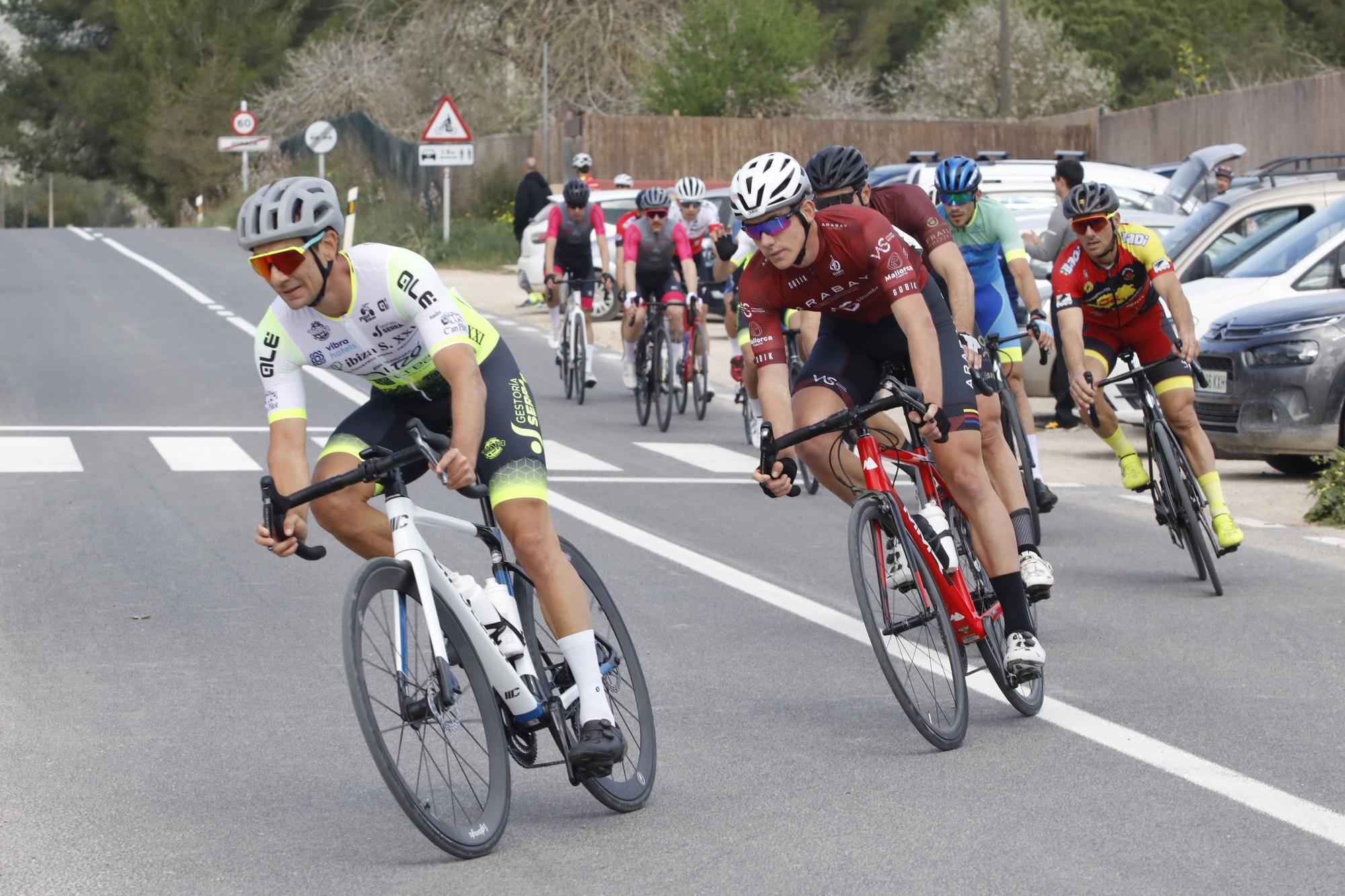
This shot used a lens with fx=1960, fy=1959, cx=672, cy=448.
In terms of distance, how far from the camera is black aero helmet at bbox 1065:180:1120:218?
9234mm

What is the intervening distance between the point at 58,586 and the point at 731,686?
3793 mm

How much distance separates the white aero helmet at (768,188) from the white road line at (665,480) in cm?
697

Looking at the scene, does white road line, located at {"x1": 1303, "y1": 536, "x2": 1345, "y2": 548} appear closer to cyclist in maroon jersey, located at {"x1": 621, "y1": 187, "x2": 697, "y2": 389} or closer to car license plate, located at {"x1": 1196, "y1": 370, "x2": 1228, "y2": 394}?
car license plate, located at {"x1": 1196, "y1": 370, "x2": 1228, "y2": 394}

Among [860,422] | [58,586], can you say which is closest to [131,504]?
[58,586]

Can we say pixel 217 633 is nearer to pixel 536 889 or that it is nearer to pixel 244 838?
pixel 244 838

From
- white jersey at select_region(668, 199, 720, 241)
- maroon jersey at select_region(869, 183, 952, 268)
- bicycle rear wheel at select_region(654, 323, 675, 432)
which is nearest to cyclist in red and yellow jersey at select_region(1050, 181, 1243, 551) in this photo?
maroon jersey at select_region(869, 183, 952, 268)

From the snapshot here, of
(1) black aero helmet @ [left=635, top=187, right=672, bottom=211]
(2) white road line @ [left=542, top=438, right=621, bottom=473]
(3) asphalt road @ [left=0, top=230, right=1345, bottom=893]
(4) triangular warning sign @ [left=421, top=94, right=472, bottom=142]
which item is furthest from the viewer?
(4) triangular warning sign @ [left=421, top=94, right=472, bottom=142]

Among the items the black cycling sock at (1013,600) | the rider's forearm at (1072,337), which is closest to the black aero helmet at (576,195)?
the rider's forearm at (1072,337)

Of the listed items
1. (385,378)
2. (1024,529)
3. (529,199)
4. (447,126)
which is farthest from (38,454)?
(447,126)

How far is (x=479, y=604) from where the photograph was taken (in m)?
Answer: 5.29

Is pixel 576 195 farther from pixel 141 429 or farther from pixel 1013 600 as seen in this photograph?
pixel 1013 600

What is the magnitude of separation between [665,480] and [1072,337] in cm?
454

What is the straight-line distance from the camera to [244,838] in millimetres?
5367

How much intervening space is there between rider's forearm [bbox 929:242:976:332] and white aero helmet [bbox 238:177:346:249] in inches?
147
